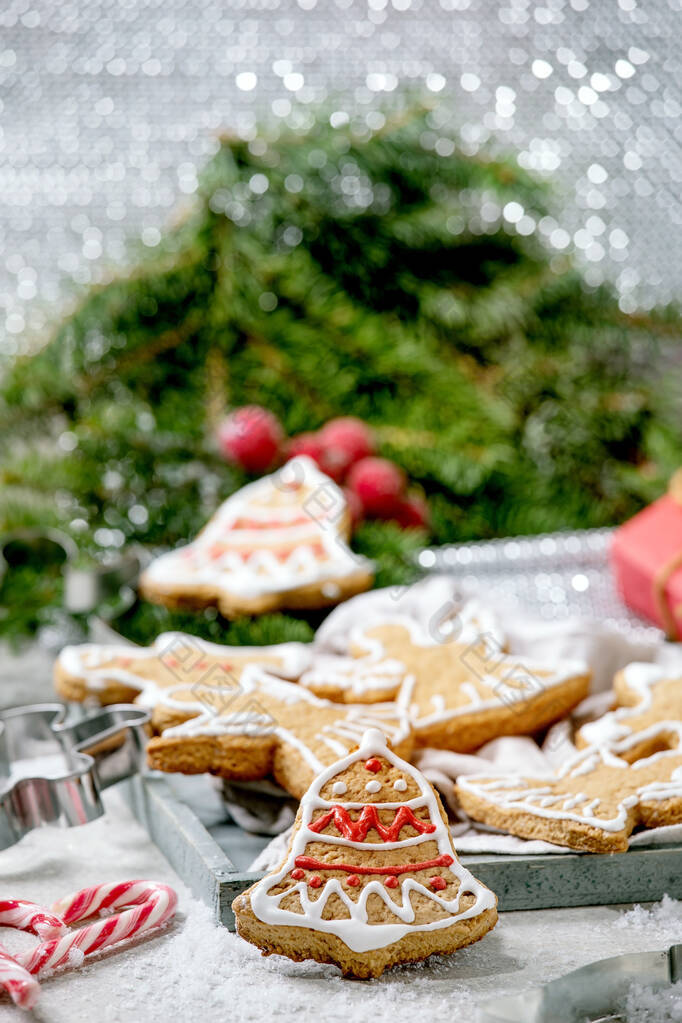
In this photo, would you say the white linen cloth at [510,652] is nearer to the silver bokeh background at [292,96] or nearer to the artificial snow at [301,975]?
the artificial snow at [301,975]

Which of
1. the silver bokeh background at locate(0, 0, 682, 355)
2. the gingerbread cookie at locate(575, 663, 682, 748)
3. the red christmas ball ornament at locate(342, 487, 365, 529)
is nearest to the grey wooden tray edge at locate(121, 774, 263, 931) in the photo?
the gingerbread cookie at locate(575, 663, 682, 748)

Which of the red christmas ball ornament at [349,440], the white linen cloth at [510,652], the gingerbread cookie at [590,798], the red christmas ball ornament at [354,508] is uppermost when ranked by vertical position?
the gingerbread cookie at [590,798]

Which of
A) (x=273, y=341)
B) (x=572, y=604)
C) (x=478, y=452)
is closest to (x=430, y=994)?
(x=572, y=604)

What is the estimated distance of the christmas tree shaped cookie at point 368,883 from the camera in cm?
62

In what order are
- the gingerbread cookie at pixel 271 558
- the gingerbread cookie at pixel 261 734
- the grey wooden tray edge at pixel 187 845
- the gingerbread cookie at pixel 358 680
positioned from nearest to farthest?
the grey wooden tray edge at pixel 187 845 < the gingerbread cookie at pixel 261 734 < the gingerbread cookie at pixel 358 680 < the gingerbread cookie at pixel 271 558

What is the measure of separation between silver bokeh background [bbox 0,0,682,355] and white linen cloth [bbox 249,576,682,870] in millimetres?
907

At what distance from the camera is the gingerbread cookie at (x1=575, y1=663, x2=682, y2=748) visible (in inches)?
32.4

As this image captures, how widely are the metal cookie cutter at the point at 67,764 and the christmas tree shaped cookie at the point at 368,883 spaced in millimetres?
213

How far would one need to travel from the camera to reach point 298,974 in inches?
24.7

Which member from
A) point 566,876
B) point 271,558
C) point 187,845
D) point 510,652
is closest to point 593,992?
point 566,876

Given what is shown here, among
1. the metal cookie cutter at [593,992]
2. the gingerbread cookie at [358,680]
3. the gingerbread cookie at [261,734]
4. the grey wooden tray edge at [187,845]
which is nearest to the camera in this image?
the metal cookie cutter at [593,992]

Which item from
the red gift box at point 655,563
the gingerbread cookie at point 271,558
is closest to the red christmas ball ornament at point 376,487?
the gingerbread cookie at point 271,558

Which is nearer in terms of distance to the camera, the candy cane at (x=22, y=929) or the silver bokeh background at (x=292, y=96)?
the candy cane at (x=22, y=929)

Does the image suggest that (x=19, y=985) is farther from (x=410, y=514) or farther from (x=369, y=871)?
(x=410, y=514)
